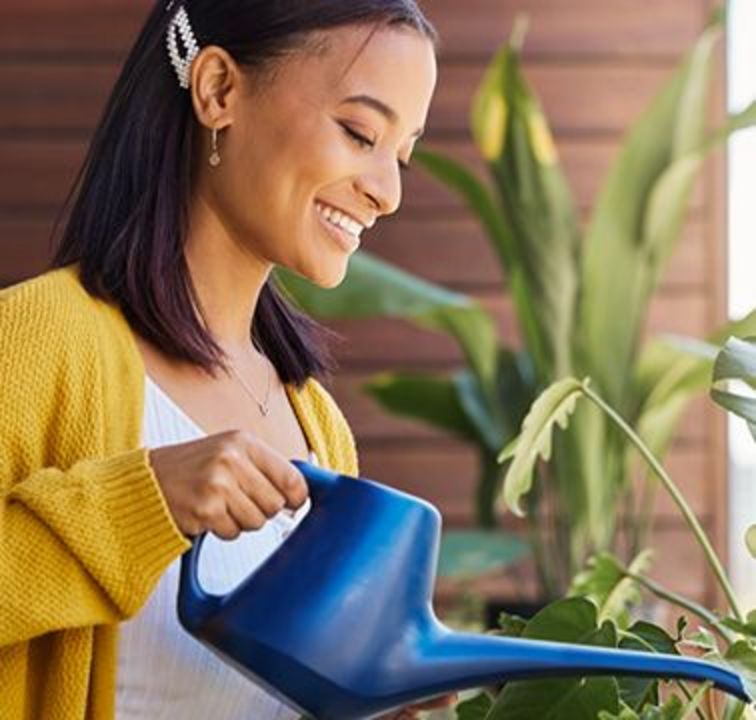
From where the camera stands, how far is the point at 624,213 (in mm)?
2906

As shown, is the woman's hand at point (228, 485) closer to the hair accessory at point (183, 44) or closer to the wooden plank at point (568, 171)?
the hair accessory at point (183, 44)

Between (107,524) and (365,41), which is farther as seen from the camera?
(365,41)

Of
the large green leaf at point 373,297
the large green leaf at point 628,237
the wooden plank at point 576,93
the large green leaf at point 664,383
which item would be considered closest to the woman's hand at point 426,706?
the large green leaf at point 373,297

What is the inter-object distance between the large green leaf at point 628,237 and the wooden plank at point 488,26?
367 millimetres

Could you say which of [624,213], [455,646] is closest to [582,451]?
[624,213]

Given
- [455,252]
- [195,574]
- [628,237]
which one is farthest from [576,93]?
[195,574]

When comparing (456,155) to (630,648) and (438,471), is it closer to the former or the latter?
(438,471)

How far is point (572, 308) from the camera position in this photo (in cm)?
296

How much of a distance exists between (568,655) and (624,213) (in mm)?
2137

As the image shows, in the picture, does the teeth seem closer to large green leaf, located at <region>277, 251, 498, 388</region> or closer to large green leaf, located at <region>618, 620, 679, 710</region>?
large green leaf, located at <region>618, 620, 679, 710</region>

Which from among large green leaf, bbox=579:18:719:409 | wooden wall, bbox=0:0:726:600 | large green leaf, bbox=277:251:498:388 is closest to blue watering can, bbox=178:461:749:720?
large green leaf, bbox=277:251:498:388

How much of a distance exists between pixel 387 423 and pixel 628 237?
1.86 feet

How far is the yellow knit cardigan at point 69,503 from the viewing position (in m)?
0.85

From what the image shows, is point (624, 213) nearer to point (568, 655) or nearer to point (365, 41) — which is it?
point (365, 41)
